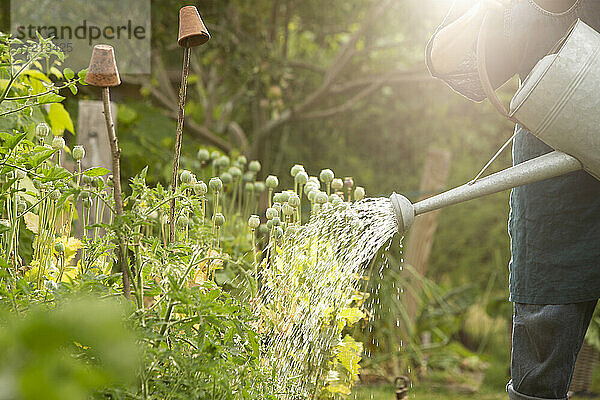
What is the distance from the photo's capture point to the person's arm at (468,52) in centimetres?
144

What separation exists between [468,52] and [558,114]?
36cm

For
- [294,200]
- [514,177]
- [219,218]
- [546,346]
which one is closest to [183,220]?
[219,218]

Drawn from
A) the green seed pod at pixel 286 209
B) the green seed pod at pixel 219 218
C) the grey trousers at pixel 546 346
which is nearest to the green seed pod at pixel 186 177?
the green seed pod at pixel 219 218

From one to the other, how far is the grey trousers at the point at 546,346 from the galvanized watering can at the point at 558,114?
351mm

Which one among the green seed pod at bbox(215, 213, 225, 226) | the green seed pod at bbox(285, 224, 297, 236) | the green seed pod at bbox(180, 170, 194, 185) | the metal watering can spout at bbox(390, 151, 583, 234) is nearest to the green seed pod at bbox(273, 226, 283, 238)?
the green seed pod at bbox(285, 224, 297, 236)

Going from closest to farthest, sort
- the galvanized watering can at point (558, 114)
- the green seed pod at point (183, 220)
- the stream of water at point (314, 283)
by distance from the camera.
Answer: the galvanized watering can at point (558, 114) < the green seed pod at point (183, 220) < the stream of water at point (314, 283)

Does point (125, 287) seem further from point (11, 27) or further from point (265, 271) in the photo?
point (11, 27)

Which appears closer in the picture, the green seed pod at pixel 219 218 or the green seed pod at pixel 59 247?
the green seed pod at pixel 59 247

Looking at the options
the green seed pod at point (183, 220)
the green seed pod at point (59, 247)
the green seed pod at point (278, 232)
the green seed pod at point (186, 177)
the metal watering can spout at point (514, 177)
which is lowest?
the green seed pod at point (59, 247)

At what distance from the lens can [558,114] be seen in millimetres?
1210

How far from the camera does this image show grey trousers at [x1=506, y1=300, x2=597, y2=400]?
1451 millimetres

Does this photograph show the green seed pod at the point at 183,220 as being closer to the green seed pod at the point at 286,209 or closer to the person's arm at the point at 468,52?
the green seed pod at the point at 286,209

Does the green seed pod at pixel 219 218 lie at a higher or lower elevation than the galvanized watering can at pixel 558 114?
lower

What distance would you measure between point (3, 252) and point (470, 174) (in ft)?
14.9
